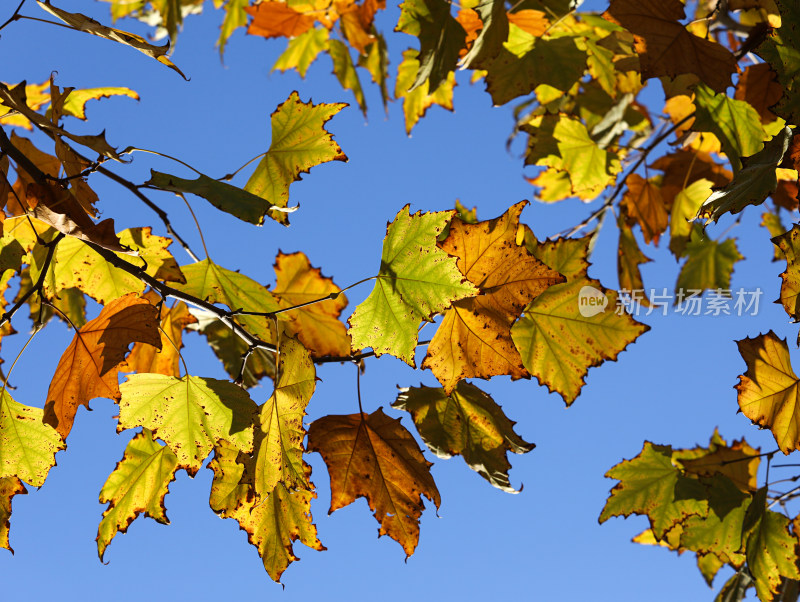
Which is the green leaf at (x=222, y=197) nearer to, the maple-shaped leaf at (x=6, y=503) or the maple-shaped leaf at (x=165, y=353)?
the maple-shaped leaf at (x=165, y=353)

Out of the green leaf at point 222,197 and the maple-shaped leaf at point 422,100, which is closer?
the green leaf at point 222,197

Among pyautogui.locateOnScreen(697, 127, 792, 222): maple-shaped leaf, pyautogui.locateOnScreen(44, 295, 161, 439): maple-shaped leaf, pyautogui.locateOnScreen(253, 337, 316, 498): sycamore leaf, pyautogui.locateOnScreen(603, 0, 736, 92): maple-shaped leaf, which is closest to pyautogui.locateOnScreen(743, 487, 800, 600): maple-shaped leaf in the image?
pyautogui.locateOnScreen(697, 127, 792, 222): maple-shaped leaf

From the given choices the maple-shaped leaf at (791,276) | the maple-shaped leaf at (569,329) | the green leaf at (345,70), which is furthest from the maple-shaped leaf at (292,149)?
the green leaf at (345,70)

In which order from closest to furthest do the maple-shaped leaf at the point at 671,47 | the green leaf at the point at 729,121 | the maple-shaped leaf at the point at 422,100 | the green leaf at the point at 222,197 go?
the green leaf at the point at 222,197 < the maple-shaped leaf at the point at 671,47 < the green leaf at the point at 729,121 < the maple-shaped leaf at the point at 422,100

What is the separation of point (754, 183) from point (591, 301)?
0.35 metres

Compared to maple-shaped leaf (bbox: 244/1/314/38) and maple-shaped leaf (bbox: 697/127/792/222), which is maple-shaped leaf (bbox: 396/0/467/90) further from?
maple-shaped leaf (bbox: 244/1/314/38)

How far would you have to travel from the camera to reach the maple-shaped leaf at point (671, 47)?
134 cm

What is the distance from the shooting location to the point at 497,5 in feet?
4.64

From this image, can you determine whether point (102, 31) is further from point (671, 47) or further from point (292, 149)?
point (671, 47)

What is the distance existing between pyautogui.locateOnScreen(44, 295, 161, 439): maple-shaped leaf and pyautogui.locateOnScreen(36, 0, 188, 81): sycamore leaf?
39 centimetres

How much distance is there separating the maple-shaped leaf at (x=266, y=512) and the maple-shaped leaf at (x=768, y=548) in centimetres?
97

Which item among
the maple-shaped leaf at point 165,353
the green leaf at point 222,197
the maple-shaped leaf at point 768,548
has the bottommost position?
the maple-shaped leaf at point 768,548

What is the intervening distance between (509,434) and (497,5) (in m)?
0.94

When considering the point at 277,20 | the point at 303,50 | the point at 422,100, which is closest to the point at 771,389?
the point at 422,100
